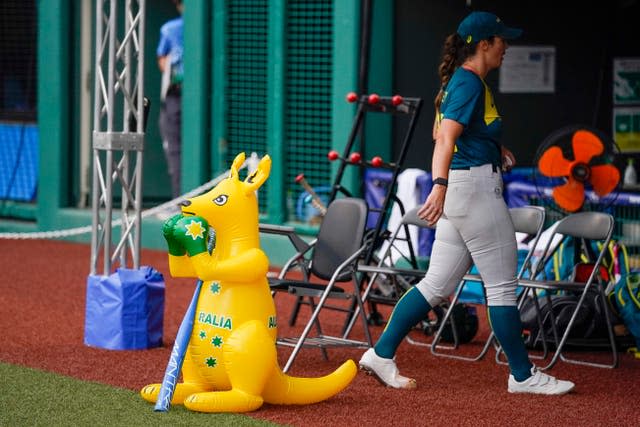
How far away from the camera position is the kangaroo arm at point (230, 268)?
5.40 meters

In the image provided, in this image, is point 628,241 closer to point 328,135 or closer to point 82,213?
point 328,135

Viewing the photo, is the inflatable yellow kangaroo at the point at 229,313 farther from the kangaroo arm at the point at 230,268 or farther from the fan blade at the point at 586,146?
the fan blade at the point at 586,146

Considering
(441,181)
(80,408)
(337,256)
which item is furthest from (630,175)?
(80,408)

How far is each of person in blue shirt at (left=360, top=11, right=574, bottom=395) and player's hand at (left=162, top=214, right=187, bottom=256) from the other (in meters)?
1.11

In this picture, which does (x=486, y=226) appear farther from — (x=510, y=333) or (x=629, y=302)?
(x=629, y=302)

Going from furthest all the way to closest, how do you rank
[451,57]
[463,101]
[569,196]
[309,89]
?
[309,89]
[569,196]
[451,57]
[463,101]

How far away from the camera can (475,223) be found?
5.81 meters

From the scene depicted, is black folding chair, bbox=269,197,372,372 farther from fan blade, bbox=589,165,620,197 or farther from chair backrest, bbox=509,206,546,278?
fan blade, bbox=589,165,620,197

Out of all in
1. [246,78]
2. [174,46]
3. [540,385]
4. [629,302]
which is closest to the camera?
[540,385]

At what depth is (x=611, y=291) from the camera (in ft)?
24.7

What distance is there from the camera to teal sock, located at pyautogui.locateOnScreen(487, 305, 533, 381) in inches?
230

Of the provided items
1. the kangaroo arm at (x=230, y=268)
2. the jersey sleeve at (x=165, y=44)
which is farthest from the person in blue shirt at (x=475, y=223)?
the jersey sleeve at (x=165, y=44)

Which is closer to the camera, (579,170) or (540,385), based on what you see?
(540,385)

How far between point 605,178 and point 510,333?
2208 mm
